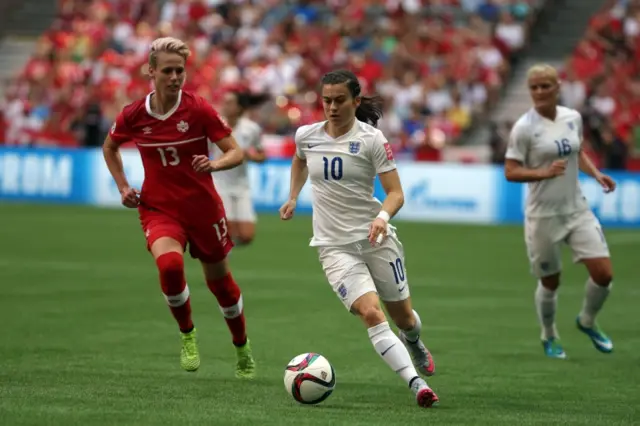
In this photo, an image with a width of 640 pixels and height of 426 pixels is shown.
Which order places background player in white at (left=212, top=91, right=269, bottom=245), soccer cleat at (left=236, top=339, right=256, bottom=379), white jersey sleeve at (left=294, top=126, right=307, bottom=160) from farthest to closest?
background player in white at (left=212, top=91, right=269, bottom=245) → soccer cleat at (left=236, top=339, right=256, bottom=379) → white jersey sleeve at (left=294, top=126, right=307, bottom=160)

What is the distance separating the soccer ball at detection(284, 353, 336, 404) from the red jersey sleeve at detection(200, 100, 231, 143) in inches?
75.3

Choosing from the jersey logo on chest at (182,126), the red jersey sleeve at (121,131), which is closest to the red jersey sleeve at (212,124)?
the jersey logo on chest at (182,126)

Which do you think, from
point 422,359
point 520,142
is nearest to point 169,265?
point 422,359

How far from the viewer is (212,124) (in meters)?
9.61

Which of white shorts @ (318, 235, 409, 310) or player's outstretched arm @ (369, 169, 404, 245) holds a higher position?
player's outstretched arm @ (369, 169, 404, 245)

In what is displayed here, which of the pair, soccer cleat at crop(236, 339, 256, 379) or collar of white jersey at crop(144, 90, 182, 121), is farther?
soccer cleat at crop(236, 339, 256, 379)

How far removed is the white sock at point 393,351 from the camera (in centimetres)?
848

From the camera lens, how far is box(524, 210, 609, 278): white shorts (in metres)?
11.5

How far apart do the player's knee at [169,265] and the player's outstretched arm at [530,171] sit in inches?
129

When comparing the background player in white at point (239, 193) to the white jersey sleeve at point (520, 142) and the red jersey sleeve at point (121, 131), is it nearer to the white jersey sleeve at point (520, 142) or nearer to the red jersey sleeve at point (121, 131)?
the white jersey sleeve at point (520, 142)

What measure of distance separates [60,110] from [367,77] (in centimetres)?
824

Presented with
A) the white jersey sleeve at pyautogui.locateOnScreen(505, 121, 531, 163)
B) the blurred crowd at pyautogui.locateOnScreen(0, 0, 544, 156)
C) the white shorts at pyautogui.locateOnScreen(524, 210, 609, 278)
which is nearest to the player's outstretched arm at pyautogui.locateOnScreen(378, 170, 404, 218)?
the white jersey sleeve at pyautogui.locateOnScreen(505, 121, 531, 163)

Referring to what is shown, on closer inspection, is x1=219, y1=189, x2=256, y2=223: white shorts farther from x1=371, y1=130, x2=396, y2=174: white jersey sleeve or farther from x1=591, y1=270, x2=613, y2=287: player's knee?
x1=371, y1=130, x2=396, y2=174: white jersey sleeve

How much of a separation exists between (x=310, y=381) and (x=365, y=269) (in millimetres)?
881
